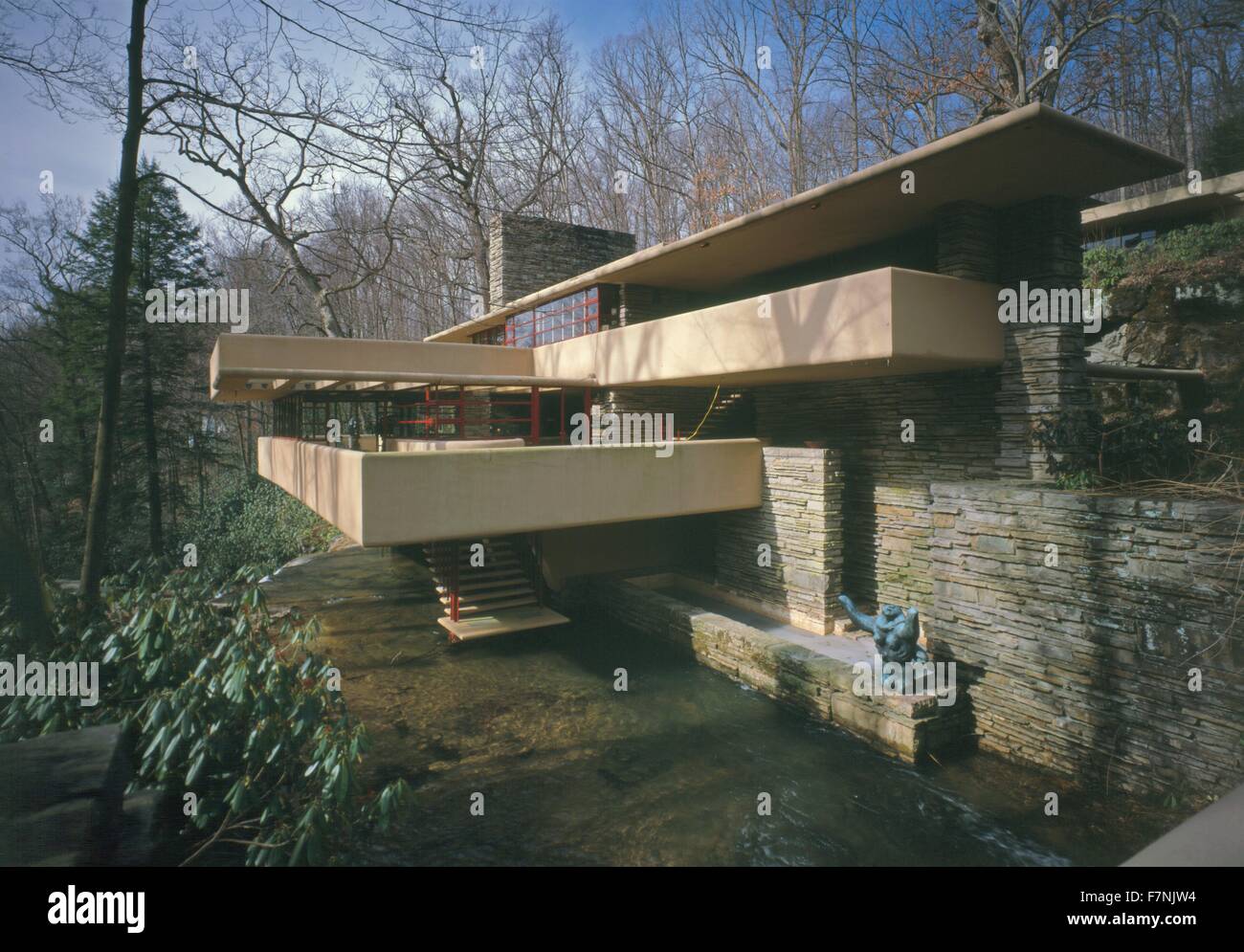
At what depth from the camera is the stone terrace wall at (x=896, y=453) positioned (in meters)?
A: 9.68

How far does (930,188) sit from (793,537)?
570cm

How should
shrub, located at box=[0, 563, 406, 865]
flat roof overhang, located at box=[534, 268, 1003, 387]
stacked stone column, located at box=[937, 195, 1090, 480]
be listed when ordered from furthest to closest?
stacked stone column, located at box=[937, 195, 1090, 480], flat roof overhang, located at box=[534, 268, 1003, 387], shrub, located at box=[0, 563, 406, 865]

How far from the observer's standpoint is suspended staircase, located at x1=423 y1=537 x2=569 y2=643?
42.0 feet

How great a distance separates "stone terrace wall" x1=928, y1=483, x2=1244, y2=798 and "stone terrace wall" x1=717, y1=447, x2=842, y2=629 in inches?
88.5

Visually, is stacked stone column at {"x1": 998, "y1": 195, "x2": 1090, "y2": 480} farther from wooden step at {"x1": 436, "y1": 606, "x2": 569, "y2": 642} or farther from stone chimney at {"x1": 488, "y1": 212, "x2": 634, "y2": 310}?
stone chimney at {"x1": 488, "y1": 212, "x2": 634, "y2": 310}

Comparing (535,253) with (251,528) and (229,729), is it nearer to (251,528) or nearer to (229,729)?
(251,528)

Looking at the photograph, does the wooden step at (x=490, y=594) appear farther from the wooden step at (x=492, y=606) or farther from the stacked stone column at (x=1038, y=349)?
the stacked stone column at (x=1038, y=349)

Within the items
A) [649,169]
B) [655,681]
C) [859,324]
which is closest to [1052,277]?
[859,324]

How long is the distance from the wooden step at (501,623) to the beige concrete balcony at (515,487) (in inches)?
133

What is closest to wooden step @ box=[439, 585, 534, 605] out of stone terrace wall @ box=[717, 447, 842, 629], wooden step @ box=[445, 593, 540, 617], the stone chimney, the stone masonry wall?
wooden step @ box=[445, 593, 540, 617]

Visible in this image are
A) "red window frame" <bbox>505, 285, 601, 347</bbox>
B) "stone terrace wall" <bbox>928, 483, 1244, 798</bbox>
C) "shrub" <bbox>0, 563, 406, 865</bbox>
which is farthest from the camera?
"red window frame" <bbox>505, 285, 601, 347</bbox>

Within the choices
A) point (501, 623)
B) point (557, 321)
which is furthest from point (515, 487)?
point (557, 321)

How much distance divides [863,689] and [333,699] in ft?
20.6
